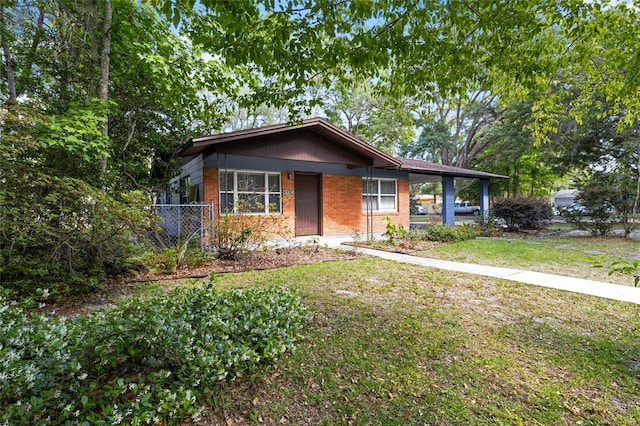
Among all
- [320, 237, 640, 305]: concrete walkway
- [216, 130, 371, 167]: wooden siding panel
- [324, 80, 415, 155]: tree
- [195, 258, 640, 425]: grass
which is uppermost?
[324, 80, 415, 155]: tree

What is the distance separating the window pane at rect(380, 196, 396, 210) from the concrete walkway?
5884 millimetres

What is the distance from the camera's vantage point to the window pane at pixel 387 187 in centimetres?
1385

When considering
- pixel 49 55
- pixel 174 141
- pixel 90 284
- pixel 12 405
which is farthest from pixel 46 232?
pixel 174 141

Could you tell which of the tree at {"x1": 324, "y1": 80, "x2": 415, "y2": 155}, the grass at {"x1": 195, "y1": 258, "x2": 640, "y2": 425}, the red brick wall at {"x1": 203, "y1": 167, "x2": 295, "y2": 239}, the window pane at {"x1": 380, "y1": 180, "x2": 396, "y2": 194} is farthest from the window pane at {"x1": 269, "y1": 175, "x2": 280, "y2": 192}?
the tree at {"x1": 324, "y1": 80, "x2": 415, "y2": 155}

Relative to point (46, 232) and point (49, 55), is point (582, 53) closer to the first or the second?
point (46, 232)

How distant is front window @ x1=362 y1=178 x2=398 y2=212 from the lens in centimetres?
1336

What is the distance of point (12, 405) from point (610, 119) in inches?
934

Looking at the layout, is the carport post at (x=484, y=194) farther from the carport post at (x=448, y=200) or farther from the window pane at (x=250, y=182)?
the window pane at (x=250, y=182)

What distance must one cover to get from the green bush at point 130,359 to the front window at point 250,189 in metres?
6.75

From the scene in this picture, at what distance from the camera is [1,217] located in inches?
150

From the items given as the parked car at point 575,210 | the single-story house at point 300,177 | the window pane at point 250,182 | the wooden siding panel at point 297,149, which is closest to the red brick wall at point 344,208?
the single-story house at point 300,177

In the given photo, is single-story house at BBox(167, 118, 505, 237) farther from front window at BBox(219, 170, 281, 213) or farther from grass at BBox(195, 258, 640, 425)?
grass at BBox(195, 258, 640, 425)

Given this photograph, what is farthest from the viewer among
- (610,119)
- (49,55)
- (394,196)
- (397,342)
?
(610,119)

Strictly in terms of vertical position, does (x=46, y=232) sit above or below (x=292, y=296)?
above
